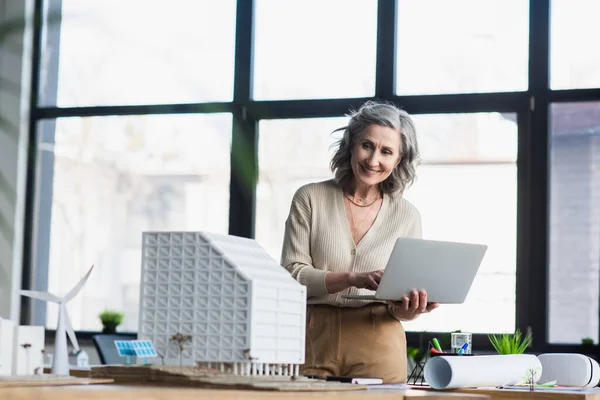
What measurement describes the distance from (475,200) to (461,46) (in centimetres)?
92

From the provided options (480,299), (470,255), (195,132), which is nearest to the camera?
(470,255)

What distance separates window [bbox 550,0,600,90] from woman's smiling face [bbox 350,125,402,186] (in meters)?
2.86

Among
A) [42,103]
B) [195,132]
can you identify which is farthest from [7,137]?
[195,132]

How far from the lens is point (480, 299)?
5.40m

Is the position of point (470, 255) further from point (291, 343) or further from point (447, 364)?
point (291, 343)

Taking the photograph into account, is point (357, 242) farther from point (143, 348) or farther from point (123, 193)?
point (123, 193)

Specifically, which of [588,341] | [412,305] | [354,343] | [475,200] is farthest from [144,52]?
[412,305]

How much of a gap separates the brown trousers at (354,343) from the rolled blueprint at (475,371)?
40cm

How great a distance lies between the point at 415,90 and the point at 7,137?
2701mm

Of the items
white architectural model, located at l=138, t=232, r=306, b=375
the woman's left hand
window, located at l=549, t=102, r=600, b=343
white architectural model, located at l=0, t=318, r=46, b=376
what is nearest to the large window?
window, located at l=549, t=102, r=600, b=343

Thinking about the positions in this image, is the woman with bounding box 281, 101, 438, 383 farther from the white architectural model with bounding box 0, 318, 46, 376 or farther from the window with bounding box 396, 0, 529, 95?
the window with bounding box 396, 0, 529, 95

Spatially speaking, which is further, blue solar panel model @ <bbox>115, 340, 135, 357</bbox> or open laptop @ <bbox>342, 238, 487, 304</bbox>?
open laptop @ <bbox>342, 238, 487, 304</bbox>

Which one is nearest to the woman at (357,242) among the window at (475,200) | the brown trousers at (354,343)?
the brown trousers at (354,343)

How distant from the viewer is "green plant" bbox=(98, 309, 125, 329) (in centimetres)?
583
